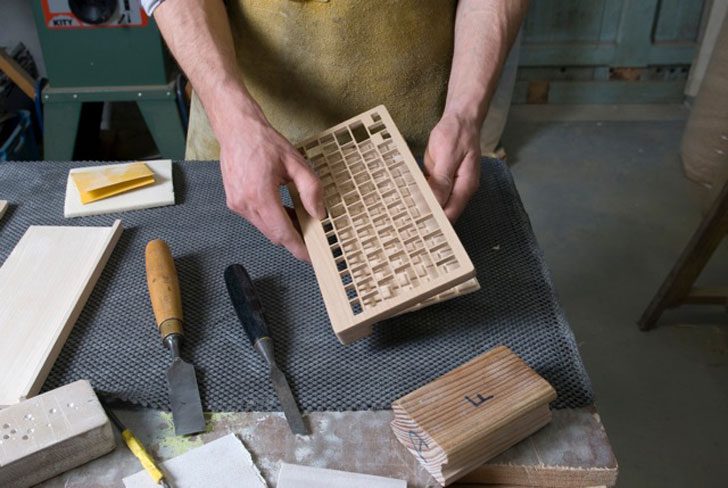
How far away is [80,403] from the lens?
0.64 m

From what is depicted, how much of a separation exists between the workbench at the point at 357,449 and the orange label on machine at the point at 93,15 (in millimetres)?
1488

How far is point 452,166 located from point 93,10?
1.49m

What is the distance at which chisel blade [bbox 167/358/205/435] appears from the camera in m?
0.67

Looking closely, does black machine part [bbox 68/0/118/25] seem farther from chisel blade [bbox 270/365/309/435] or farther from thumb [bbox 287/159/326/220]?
chisel blade [bbox 270/365/309/435]

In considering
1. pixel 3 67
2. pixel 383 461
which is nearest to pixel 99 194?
pixel 383 461

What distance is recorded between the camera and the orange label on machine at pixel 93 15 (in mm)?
1875

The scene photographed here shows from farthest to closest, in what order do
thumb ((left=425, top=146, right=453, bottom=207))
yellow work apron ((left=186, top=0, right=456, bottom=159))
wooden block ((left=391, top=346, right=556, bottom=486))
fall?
yellow work apron ((left=186, top=0, right=456, bottom=159)), thumb ((left=425, top=146, right=453, bottom=207)), wooden block ((left=391, top=346, right=556, bottom=486))

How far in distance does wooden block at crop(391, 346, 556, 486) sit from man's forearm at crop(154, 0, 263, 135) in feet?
1.38

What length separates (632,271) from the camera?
2088mm

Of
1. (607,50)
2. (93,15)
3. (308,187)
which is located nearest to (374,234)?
(308,187)

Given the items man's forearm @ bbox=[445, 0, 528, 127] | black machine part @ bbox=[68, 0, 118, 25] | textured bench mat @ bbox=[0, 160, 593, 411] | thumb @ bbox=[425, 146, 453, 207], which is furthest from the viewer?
black machine part @ bbox=[68, 0, 118, 25]

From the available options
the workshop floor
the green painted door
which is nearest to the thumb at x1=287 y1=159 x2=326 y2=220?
the workshop floor

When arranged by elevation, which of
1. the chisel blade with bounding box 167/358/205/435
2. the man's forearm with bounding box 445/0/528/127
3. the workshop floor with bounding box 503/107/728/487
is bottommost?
the workshop floor with bounding box 503/107/728/487

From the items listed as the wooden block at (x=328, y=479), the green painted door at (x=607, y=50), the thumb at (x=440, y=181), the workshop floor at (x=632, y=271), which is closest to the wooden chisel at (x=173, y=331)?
the wooden block at (x=328, y=479)
